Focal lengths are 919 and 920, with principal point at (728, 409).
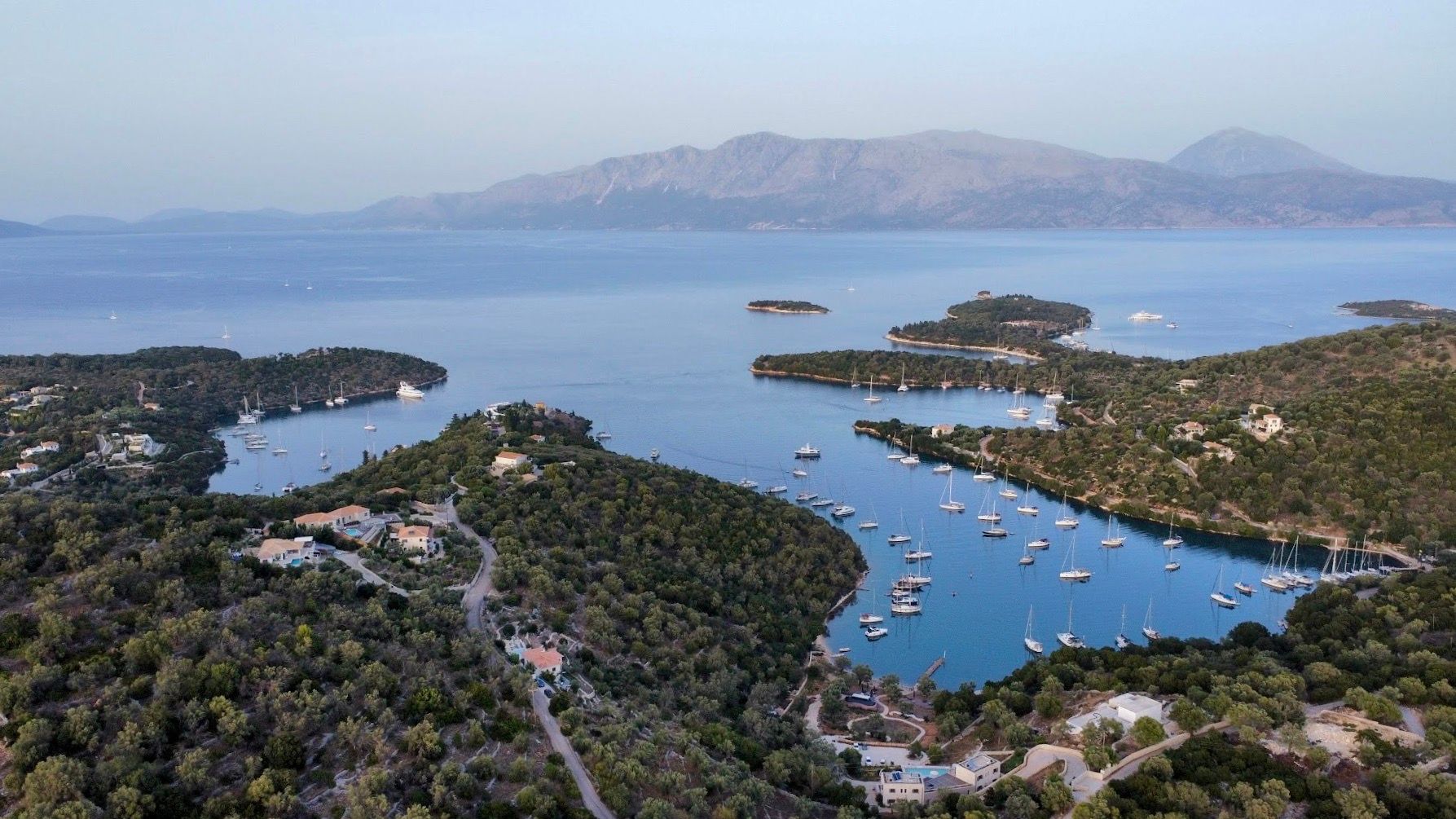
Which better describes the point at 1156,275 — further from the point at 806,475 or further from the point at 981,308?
the point at 806,475

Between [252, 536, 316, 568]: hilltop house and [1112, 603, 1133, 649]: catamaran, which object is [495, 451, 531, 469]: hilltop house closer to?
[252, 536, 316, 568]: hilltop house

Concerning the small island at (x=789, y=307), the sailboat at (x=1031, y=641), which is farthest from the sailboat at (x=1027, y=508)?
the small island at (x=789, y=307)

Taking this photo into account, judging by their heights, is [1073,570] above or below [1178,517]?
below

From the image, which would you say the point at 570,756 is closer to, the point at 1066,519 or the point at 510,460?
the point at 510,460

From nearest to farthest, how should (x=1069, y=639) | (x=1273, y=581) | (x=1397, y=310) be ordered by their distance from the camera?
(x=1069, y=639), (x=1273, y=581), (x=1397, y=310)

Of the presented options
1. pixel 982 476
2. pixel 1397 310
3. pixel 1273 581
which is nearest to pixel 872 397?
pixel 982 476

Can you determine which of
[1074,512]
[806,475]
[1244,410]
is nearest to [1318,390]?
[1244,410]

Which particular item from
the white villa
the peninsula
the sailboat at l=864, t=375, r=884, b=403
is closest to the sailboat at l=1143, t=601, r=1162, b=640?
the white villa
